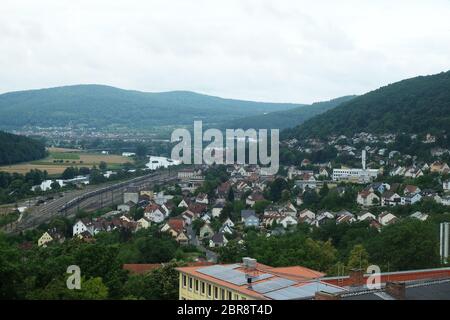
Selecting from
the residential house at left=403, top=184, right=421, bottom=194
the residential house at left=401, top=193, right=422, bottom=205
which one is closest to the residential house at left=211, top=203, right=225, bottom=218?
the residential house at left=401, top=193, right=422, bottom=205

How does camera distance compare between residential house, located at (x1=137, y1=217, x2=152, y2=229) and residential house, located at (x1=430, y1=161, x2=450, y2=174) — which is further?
residential house, located at (x1=430, y1=161, x2=450, y2=174)

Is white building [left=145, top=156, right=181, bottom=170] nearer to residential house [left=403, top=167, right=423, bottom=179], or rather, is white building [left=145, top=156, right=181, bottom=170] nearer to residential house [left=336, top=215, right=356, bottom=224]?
residential house [left=403, top=167, right=423, bottom=179]

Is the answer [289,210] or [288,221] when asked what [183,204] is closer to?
[289,210]

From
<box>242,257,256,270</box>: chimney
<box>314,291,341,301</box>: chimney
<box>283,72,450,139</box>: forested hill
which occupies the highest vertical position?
<box>283,72,450,139</box>: forested hill

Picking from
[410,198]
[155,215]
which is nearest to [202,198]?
[155,215]

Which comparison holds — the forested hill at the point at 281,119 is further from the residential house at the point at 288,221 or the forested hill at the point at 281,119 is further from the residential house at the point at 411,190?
the residential house at the point at 288,221

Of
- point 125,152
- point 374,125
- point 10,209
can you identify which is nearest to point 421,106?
point 374,125
